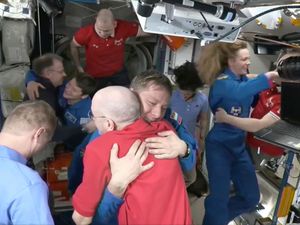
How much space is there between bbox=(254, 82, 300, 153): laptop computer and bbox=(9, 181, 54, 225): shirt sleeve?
139 cm

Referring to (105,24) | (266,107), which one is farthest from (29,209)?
(105,24)

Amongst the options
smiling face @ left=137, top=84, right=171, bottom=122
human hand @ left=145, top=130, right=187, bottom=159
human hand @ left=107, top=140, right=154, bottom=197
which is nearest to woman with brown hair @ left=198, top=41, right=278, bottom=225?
smiling face @ left=137, top=84, right=171, bottom=122

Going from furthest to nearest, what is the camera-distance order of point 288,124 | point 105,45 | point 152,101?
point 105,45, point 288,124, point 152,101

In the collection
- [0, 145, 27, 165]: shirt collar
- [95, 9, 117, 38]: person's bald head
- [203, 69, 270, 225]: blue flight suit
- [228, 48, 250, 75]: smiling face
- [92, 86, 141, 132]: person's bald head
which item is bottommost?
[203, 69, 270, 225]: blue flight suit

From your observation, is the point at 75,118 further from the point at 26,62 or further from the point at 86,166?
the point at 86,166

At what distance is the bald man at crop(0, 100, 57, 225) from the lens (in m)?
1.09

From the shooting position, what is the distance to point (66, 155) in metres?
2.80

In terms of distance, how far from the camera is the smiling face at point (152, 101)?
152 cm

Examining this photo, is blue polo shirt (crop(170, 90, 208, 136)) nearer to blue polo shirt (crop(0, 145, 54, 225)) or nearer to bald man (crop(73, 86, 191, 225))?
bald man (crop(73, 86, 191, 225))

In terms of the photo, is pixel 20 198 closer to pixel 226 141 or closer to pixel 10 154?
pixel 10 154

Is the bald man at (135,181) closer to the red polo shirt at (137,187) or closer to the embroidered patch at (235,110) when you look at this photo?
the red polo shirt at (137,187)

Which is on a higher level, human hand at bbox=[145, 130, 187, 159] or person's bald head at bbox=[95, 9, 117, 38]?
person's bald head at bbox=[95, 9, 117, 38]

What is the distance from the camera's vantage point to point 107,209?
4.20ft

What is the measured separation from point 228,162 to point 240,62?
2.52ft
